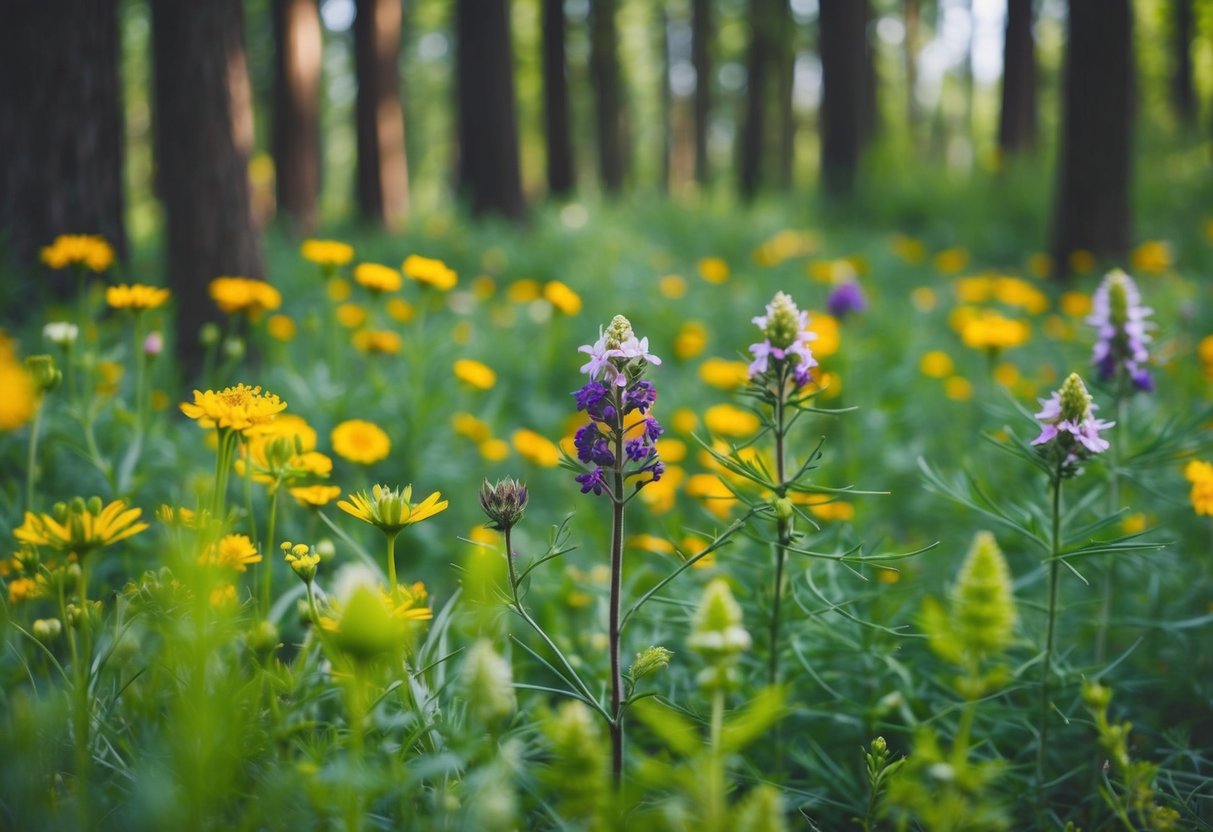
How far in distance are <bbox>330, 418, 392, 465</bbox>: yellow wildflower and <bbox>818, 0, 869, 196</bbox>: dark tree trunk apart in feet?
29.7

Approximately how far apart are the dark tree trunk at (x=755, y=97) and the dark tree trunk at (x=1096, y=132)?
6029 millimetres

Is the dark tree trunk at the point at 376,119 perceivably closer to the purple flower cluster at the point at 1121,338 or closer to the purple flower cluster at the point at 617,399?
the purple flower cluster at the point at 1121,338

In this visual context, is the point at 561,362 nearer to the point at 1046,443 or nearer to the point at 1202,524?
the point at 1202,524

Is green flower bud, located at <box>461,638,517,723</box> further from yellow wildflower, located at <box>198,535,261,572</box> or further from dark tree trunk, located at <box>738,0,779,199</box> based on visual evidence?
dark tree trunk, located at <box>738,0,779,199</box>

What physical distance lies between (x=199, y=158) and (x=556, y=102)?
7.64 m

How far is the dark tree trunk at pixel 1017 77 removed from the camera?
1100cm

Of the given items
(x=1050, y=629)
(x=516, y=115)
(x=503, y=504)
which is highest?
(x=516, y=115)

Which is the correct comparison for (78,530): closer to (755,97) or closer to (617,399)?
(617,399)

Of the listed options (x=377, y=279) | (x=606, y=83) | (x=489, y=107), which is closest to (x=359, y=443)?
(x=377, y=279)

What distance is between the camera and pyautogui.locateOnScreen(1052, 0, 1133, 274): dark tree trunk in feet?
19.7

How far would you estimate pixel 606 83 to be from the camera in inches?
608

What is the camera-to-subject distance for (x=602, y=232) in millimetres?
7363

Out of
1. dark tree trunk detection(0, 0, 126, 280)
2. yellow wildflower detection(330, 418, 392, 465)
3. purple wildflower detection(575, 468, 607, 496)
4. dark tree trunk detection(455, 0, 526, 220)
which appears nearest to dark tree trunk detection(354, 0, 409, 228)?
dark tree trunk detection(455, 0, 526, 220)

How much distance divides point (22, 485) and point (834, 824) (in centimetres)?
246
